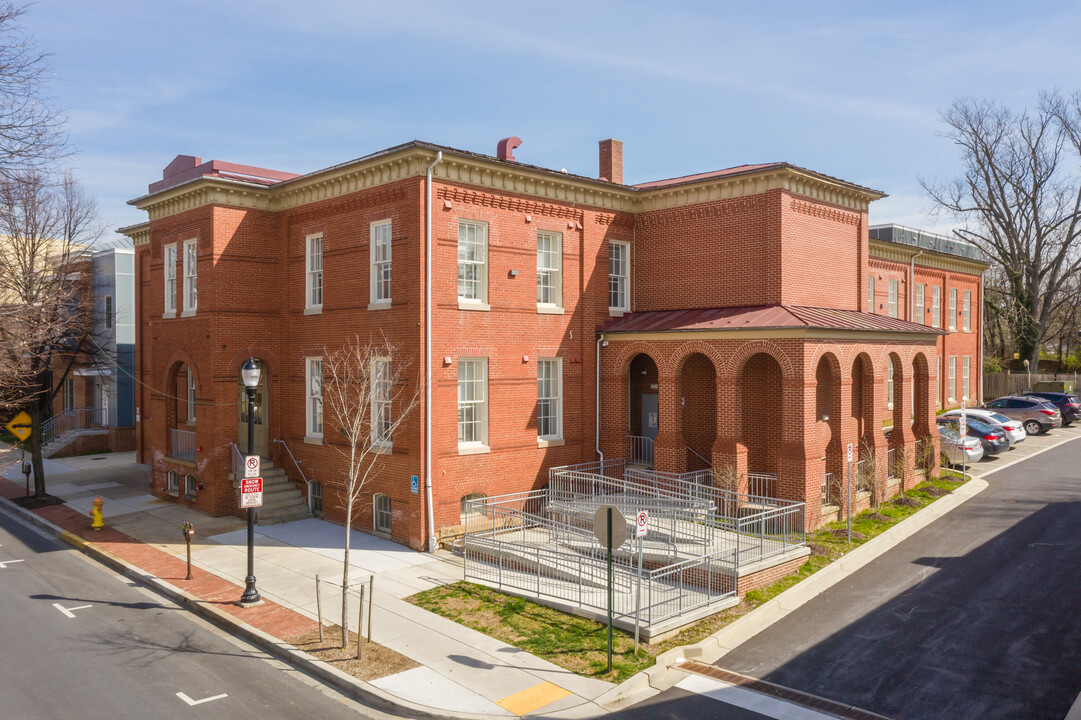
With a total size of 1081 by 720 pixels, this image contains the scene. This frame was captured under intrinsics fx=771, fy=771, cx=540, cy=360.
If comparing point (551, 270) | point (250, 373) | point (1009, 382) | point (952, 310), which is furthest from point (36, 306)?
point (1009, 382)

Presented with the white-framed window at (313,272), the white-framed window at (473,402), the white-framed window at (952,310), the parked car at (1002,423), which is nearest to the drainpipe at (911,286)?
the parked car at (1002,423)

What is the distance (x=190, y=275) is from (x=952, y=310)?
122ft

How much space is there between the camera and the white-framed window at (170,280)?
24234 mm

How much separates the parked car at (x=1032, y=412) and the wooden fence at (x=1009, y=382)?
11.9 m

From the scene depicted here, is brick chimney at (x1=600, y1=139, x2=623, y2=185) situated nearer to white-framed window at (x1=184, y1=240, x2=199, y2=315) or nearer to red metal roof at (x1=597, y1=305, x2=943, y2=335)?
red metal roof at (x1=597, y1=305, x2=943, y2=335)

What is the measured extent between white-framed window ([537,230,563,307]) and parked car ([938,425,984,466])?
14990mm

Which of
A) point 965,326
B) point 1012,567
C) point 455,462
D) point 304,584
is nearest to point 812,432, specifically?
point 1012,567

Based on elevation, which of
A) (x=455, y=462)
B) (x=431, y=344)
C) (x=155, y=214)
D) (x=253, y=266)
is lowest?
(x=455, y=462)

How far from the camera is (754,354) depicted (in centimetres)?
2014

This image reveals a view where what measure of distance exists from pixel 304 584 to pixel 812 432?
12417 millimetres

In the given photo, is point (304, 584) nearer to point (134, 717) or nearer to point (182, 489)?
point (134, 717)

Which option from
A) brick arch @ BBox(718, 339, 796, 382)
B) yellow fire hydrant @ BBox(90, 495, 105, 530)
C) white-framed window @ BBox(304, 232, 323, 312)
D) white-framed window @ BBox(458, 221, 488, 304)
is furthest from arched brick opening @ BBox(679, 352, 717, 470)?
yellow fire hydrant @ BBox(90, 495, 105, 530)

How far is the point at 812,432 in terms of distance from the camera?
1916 centimetres

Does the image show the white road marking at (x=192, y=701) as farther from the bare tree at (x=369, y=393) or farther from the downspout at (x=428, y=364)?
the downspout at (x=428, y=364)
